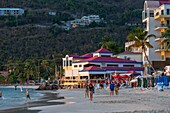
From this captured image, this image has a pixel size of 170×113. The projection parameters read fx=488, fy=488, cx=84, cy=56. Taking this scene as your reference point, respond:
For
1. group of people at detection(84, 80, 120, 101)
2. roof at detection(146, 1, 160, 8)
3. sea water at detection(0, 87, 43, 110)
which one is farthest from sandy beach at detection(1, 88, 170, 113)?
roof at detection(146, 1, 160, 8)

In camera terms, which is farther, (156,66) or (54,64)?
(54,64)

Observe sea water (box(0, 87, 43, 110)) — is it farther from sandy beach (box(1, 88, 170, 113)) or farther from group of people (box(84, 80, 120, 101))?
group of people (box(84, 80, 120, 101))

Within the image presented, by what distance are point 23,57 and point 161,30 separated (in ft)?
295

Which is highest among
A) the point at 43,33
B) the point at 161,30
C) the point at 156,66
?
the point at 43,33

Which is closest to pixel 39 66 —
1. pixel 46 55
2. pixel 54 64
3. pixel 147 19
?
pixel 54 64

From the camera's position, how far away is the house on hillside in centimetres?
8606

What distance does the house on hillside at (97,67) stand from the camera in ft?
282

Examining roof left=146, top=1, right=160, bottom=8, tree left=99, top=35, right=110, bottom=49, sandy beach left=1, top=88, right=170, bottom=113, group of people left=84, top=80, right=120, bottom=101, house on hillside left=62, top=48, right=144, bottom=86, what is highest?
roof left=146, top=1, right=160, bottom=8

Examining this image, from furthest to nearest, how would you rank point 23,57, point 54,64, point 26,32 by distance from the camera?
point 26,32
point 23,57
point 54,64

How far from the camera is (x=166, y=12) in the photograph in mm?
84125

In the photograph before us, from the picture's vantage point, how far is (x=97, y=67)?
86.9m

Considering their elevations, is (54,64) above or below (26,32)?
below

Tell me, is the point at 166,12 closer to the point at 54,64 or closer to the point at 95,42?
the point at 54,64

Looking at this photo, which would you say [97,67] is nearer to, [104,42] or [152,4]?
[152,4]
